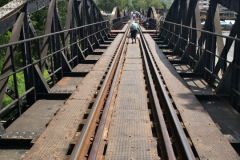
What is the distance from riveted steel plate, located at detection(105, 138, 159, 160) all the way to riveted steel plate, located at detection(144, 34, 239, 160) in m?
0.56

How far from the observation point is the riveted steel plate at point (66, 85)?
668 cm

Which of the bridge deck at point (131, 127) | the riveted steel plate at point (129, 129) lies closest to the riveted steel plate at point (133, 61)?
the bridge deck at point (131, 127)

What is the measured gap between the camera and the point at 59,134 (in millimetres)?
4195

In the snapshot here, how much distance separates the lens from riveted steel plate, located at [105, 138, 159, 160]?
143 inches

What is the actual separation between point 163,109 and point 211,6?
391 centimetres

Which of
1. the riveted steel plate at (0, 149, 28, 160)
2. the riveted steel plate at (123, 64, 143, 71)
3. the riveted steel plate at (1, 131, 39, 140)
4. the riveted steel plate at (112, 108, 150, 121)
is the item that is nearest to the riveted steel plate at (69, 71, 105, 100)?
the riveted steel plate at (112, 108, 150, 121)

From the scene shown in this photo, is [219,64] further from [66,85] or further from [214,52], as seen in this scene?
[66,85]

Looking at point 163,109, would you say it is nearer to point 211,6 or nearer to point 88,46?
point 211,6

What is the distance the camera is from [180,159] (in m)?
3.57

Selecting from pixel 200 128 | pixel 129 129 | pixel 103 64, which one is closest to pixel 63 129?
pixel 129 129

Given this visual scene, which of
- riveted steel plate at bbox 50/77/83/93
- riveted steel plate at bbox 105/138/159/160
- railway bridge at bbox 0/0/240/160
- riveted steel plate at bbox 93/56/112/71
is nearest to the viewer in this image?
riveted steel plate at bbox 105/138/159/160

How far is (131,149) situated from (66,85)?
13.3 ft

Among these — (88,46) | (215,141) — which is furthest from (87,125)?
(88,46)

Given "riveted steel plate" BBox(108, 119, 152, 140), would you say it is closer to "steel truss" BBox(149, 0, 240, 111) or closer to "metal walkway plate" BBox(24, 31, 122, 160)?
"metal walkway plate" BBox(24, 31, 122, 160)
